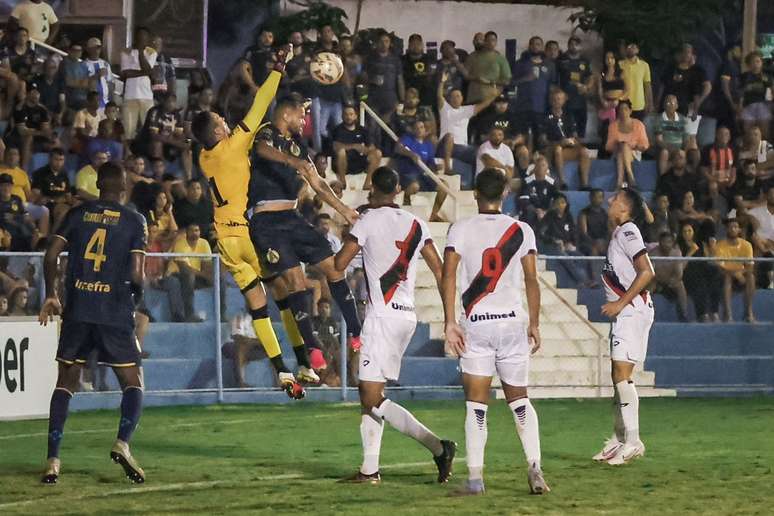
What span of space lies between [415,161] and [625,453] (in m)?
11.5

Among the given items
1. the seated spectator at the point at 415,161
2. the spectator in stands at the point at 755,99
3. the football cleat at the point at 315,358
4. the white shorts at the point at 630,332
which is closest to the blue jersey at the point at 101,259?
the football cleat at the point at 315,358

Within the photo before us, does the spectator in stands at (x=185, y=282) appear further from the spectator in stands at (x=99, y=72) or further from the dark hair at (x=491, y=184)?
the dark hair at (x=491, y=184)

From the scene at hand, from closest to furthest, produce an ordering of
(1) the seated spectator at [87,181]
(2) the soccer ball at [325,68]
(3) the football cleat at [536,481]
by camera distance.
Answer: (3) the football cleat at [536,481] → (2) the soccer ball at [325,68] → (1) the seated spectator at [87,181]

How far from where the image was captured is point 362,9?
99.3 ft

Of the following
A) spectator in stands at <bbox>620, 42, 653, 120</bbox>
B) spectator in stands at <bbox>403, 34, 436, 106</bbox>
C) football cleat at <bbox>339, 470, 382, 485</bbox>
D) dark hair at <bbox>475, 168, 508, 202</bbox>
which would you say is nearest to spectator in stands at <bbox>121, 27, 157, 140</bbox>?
spectator in stands at <bbox>403, 34, 436, 106</bbox>

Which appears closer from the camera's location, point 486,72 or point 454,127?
point 454,127

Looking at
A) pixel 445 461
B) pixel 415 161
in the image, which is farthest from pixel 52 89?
pixel 445 461

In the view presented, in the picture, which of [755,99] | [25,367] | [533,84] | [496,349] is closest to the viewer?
[496,349]

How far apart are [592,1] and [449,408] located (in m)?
11.2

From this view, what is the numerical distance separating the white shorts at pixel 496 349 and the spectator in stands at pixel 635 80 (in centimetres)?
1628

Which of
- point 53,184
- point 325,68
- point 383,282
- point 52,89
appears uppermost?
point 52,89

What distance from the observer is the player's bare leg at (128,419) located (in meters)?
12.6

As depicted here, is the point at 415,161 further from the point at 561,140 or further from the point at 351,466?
the point at 351,466

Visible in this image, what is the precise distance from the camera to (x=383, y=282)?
41.3ft
